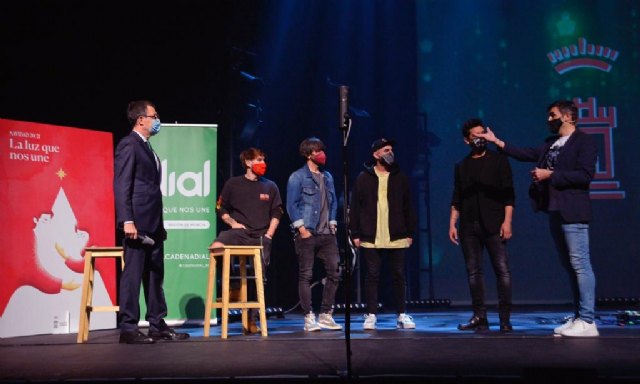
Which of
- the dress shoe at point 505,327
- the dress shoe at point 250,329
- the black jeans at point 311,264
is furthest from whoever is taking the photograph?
the black jeans at point 311,264

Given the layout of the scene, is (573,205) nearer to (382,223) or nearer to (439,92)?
(382,223)

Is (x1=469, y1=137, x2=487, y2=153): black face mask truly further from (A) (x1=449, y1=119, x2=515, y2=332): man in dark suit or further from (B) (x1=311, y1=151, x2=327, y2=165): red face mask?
(B) (x1=311, y1=151, x2=327, y2=165): red face mask

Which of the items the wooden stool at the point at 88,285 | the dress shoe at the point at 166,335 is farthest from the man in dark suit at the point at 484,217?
the wooden stool at the point at 88,285

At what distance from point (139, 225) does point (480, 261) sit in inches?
103

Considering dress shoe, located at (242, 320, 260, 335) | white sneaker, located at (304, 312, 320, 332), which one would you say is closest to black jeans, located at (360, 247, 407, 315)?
white sneaker, located at (304, 312, 320, 332)

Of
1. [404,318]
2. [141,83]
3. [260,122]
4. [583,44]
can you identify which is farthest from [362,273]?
[583,44]

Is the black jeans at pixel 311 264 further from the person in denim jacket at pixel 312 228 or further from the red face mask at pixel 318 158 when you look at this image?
the red face mask at pixel 318 158

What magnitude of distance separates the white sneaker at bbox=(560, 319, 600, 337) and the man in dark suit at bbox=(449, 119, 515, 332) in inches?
21.2

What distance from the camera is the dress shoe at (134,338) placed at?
544 cm

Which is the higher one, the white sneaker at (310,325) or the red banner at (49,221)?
the red banner at (49,221)

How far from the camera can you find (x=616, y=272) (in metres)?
9.26

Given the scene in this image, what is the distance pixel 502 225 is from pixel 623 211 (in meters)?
4.11

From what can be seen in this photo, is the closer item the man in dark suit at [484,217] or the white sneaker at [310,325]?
the man in dark suit at [484,217]

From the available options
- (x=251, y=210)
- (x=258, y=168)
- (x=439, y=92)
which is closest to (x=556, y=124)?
(x=258, y=168)
